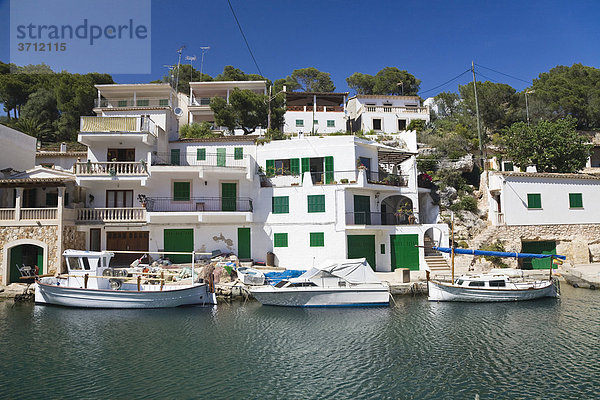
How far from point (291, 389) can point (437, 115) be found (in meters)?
53.0

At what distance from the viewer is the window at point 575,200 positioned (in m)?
30.3

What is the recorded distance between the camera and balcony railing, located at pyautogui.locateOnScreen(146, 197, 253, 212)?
1093 inches

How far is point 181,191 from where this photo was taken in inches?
1111

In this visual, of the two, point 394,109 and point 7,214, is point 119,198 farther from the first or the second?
point 394,109

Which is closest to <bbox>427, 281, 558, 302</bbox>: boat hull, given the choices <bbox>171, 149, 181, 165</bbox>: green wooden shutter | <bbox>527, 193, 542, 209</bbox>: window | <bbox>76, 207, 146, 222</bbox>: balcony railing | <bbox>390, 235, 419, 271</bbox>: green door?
<bbox>390, 235, 419, 271</bbox>: green door

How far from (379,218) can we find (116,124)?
66.5ft

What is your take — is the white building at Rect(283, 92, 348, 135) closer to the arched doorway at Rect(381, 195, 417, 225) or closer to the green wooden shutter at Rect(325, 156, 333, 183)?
the arched doorway at Rect(381, 195, 417, 225)

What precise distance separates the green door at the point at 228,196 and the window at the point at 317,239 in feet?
20.0

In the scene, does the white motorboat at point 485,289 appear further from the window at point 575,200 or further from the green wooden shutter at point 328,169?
the window at point 575,200

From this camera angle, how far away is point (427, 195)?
108ft

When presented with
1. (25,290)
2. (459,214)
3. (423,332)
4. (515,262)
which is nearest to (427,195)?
(459,214)

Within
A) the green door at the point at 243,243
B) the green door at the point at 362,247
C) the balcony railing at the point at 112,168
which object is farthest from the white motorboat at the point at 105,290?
the green door at the point at 362,247

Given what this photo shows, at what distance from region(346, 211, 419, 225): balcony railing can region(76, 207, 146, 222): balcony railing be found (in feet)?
47.3

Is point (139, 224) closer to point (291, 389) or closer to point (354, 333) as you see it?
point (354, 333)
